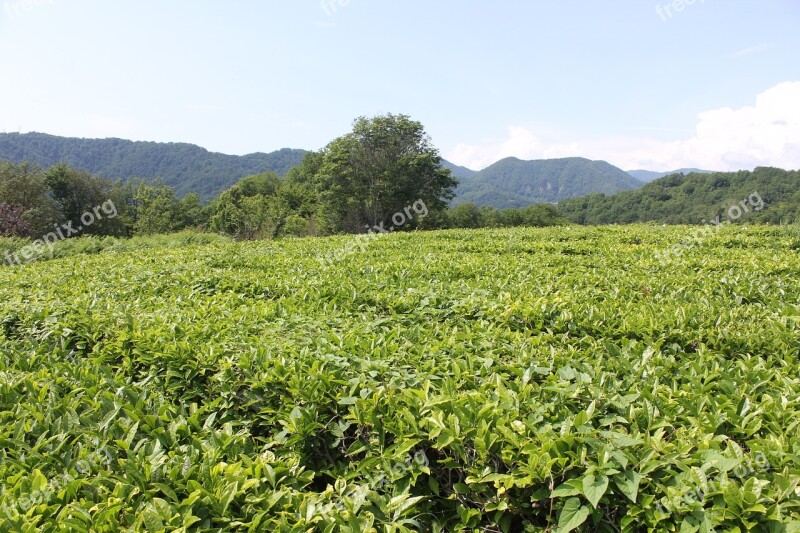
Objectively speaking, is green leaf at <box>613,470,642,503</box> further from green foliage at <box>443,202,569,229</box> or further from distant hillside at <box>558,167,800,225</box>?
distant hillside at <box>558,167,800,225</box>

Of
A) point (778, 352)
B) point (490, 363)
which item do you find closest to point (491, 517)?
point (490, 363)

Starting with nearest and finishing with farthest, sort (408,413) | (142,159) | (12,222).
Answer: (408,413) → (12,222) → (142,159)

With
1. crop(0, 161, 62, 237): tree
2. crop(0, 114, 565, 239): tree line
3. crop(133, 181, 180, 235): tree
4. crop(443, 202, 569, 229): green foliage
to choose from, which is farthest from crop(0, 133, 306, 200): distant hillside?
crop(0, 114, 565, 239): tree line

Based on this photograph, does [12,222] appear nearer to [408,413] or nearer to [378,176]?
[378,176]

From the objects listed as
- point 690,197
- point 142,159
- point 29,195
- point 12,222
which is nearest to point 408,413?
point 12,222

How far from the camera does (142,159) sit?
405 feet

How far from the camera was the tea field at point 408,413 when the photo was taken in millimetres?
1544

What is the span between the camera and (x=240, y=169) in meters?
136

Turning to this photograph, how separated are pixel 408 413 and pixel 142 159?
145283mm

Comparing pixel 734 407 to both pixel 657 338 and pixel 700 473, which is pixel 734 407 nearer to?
pixel 700 473

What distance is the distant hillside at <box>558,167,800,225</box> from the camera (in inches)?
2260

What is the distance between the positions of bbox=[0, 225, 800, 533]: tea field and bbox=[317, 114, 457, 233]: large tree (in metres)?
31.4

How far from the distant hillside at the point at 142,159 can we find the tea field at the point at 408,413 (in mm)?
106807

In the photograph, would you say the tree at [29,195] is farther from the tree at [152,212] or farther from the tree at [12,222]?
the tree at [152,212]
